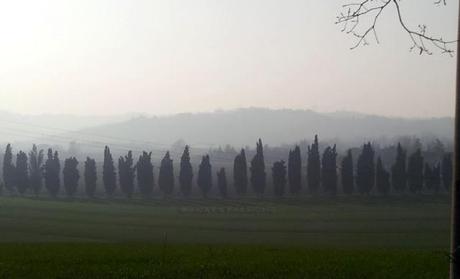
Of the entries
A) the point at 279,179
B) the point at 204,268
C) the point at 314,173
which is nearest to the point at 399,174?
the point at 314,173

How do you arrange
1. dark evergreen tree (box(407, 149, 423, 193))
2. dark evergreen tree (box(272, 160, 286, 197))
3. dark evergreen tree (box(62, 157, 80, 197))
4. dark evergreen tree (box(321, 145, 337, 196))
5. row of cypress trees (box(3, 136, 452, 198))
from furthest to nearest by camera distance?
dark evergreen tree (box(407, 149, 423, 193)) < dark evergreen tree (box(272, 160, 286, 197)) < dark evergreen tree (box(321, 145, 337, 196)) < row of cypress trees (box(3, 136, 452, 198)) < dark evergreen tree (box(62, 157, 80, 197))

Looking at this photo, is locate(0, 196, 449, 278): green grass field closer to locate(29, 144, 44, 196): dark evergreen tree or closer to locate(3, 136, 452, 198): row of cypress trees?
locate(3, 136, 452, 198): row of cypress trees

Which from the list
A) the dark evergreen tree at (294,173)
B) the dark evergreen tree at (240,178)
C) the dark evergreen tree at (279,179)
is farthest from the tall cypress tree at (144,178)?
the dark evergreen tree at (294,173)

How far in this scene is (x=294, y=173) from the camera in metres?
141

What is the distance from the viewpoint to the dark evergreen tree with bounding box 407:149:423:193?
5423 inches

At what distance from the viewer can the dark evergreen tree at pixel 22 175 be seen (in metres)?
136

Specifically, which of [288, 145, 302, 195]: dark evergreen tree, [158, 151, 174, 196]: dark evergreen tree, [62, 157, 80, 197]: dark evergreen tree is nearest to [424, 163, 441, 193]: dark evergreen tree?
[288, 145, 302, 195]: dark evergreen tree

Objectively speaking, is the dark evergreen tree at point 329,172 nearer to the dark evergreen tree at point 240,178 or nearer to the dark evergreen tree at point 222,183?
the dark evergreen tree at point 240,178

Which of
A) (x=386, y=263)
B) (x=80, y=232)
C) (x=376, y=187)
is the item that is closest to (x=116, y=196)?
(x=376, y=187)

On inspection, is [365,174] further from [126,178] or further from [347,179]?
[126,178]

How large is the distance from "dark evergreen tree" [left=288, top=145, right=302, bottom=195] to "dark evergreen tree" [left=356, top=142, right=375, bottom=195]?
13253mm

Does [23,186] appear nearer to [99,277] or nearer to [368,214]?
[368,214]

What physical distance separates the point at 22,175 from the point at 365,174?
77789 mm

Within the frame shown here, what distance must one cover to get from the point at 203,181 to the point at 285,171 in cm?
1854
